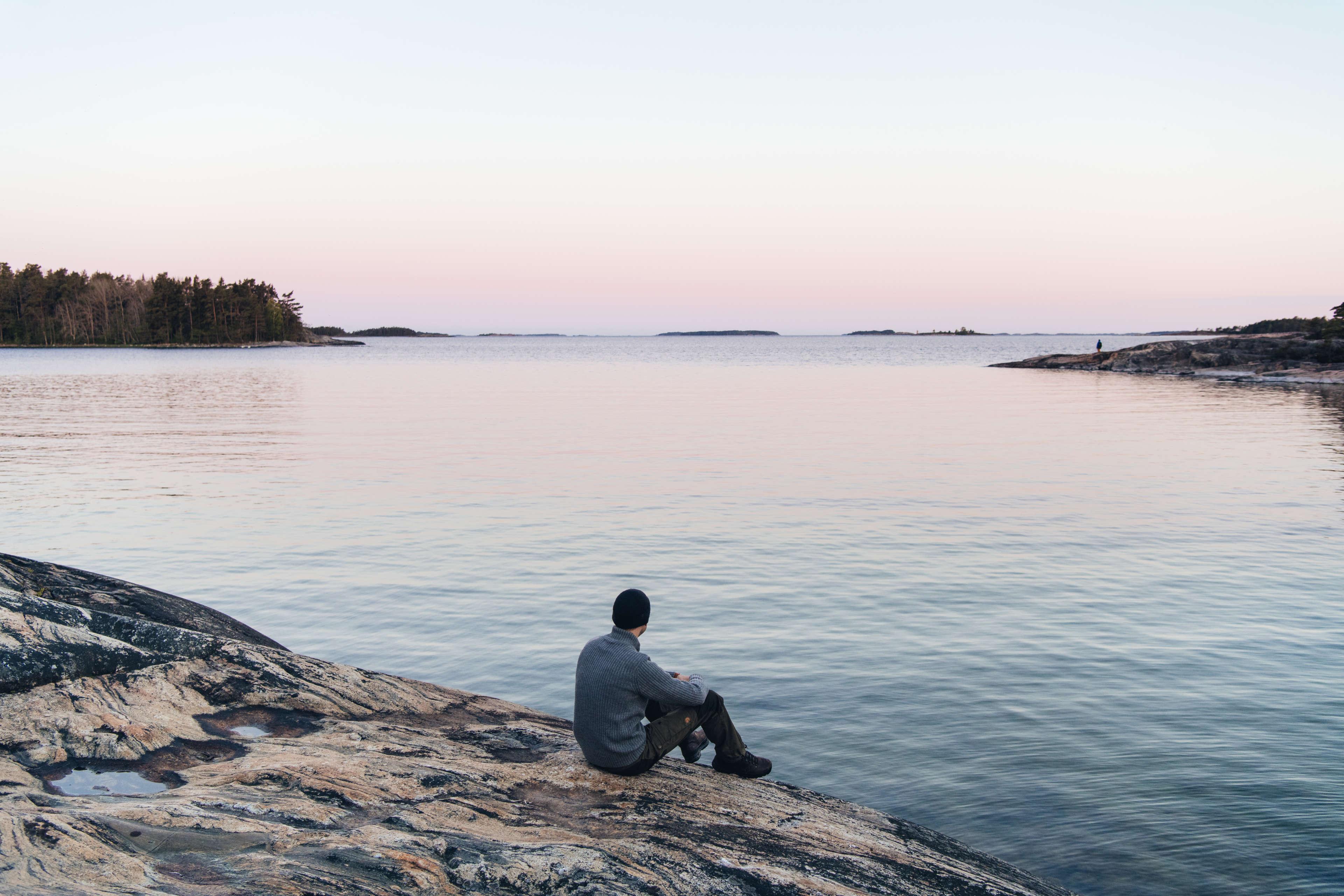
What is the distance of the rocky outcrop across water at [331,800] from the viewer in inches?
219

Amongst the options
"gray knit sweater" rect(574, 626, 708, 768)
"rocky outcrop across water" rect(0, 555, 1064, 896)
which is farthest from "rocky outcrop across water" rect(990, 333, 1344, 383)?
"gray knit sweater" rect(574, 626, 708, 768)

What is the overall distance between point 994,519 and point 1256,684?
1145 centimetres

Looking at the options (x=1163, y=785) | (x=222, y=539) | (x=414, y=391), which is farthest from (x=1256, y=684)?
(x=414, y=391)

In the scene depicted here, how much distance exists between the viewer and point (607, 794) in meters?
7.66

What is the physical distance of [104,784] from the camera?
680 cm

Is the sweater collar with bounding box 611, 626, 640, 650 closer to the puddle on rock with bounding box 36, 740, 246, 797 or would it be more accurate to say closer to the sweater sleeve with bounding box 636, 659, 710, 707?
the sweater sleeve with bounding box 636, 659, 710, 707

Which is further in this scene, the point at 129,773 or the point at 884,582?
the point at 884,582

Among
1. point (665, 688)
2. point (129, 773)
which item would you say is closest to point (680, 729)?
point (665, 688)

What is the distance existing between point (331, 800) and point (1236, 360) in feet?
356

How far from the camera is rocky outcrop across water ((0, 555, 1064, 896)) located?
18.3 feet

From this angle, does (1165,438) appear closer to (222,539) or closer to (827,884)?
(222,539)

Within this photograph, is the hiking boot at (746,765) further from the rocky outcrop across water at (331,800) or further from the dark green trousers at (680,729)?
the rocky outcrop across water at (331,800)

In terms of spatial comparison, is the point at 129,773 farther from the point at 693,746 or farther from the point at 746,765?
the point at 746,765

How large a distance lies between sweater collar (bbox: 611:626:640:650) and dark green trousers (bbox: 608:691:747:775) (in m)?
0.57
